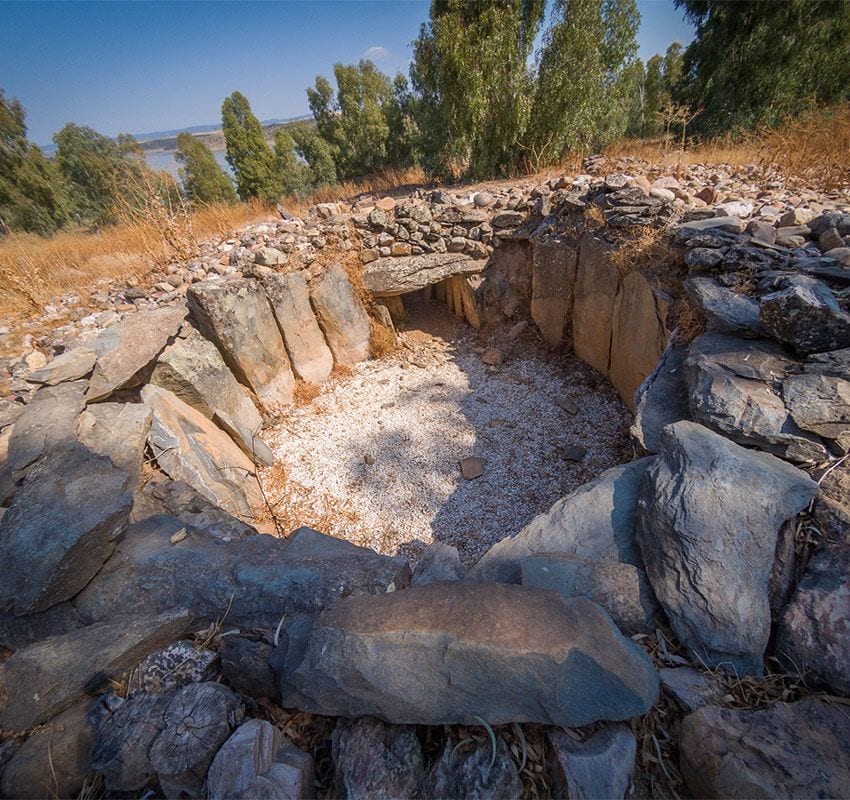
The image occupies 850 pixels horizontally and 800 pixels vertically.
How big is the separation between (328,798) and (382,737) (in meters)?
0.19

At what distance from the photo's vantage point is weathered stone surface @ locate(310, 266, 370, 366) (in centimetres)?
469

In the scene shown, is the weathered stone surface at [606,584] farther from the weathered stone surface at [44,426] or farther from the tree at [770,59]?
the tree at [770,59]

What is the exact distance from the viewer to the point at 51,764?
104 cm

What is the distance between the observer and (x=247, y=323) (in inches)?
158

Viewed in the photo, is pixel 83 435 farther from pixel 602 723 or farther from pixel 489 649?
pixel 602 723

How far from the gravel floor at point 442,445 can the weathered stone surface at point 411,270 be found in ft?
3.12

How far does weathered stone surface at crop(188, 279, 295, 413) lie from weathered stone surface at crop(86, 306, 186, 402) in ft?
1.04

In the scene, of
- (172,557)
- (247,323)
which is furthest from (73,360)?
(172,557)

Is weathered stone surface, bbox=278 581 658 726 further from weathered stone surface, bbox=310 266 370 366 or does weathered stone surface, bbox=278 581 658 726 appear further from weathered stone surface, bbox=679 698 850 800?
weathered stone surface, bbox=310 266 370 366

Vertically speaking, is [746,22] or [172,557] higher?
[746,22]

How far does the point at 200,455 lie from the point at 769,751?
3.54 metres

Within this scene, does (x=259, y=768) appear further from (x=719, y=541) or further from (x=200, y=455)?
(x=200, y=455)

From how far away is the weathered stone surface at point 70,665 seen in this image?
123 centimetres

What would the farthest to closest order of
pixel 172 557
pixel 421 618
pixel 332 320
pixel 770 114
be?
pixel 770 114
pixel 332 320
pixel 172 557
pixel 421 618
